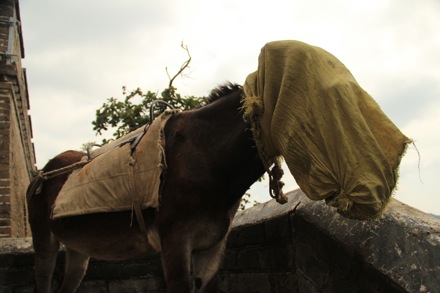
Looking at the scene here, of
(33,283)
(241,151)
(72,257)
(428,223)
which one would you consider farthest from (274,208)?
(33,283)

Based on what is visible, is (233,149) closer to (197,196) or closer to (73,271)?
(197,196)

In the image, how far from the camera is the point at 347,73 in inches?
99.5

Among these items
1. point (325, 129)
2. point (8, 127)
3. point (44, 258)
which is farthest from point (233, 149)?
point (8, 127)

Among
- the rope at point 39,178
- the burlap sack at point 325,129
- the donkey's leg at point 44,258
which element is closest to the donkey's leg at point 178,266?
the burlap sack at point 325,129

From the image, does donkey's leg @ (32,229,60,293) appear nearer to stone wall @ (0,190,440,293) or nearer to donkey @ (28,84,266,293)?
stone wall @ (0,190,440,293)

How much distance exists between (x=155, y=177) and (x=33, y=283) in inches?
118

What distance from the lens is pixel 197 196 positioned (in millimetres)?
2826

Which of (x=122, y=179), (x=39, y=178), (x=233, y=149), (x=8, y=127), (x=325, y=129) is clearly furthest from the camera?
(x=8, y=127)

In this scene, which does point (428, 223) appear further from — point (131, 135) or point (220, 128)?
point (131, 135)

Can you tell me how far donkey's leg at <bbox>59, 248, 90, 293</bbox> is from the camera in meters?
4.70

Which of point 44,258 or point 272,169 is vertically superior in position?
point 272,169

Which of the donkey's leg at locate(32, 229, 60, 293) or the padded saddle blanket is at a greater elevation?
the padded saddle blanket

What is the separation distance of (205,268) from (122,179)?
2.87ft

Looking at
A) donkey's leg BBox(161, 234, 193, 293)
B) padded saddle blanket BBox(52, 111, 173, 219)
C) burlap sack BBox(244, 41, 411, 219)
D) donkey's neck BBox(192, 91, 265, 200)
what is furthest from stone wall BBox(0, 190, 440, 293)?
padded saddle blanket BBox(52, 111, 173, 219)
